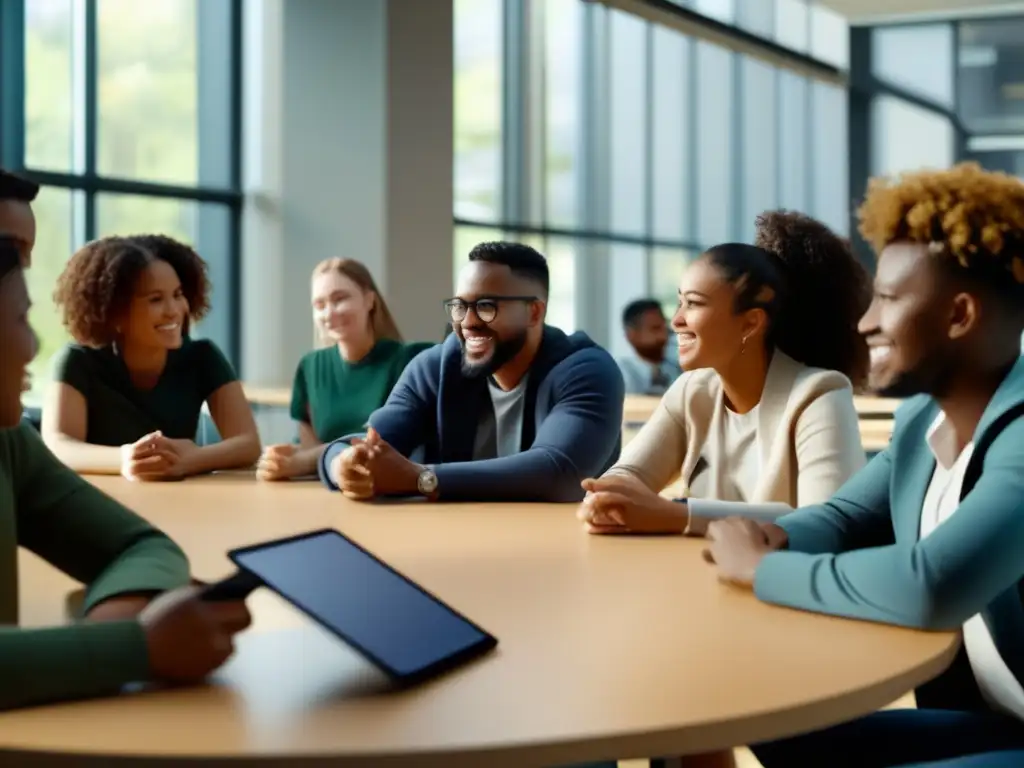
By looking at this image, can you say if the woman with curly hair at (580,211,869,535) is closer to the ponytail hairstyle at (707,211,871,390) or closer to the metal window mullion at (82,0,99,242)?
the ponytail hairstyle at (707,211,871,390)

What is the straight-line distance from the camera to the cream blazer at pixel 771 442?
2146 mm

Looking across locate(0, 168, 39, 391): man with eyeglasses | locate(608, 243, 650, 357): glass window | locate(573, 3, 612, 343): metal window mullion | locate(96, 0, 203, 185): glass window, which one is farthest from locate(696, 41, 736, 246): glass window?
locate(0, 168, 39, 391): man with eyeglasses

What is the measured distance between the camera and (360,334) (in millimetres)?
3949

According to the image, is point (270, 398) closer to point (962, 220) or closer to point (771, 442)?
point (771, 442)

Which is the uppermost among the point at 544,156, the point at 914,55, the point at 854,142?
the point at 914,55

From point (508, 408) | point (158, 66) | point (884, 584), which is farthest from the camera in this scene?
point (158, 66)

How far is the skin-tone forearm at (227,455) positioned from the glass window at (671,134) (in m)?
7.86

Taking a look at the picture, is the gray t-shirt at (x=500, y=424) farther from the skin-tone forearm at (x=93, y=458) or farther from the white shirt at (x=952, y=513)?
the white shirt at (x=952, y=513)

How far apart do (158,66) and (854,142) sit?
887 cm

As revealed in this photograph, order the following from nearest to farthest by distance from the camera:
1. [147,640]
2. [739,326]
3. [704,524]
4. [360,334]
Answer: [147,640], [704,524], [739,326], [360,334]

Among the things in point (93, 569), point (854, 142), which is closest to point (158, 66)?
point (93, 569)

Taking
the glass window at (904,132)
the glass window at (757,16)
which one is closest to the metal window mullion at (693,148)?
the glass window at (757,16)

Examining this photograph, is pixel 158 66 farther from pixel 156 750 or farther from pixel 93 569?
pixel 156 750

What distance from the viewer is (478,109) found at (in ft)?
27.1
